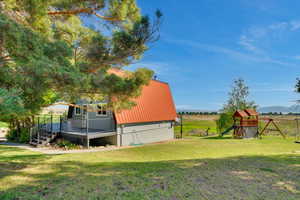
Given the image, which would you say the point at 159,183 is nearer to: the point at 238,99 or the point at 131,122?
the point at 131,122

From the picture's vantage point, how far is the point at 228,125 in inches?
657

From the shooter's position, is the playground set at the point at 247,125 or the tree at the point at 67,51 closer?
the tree at the point at 67,51

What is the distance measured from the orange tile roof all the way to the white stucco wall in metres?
0.49

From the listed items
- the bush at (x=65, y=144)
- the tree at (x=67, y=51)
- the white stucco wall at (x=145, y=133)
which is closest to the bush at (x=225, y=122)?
the white stucco wall at (x=145, y=133)

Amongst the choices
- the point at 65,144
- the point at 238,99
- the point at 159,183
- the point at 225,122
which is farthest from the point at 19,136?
the point at 238,99

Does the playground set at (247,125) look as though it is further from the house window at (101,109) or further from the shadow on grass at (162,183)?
the house window at (101,109)

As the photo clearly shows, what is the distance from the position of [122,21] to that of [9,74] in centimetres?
471

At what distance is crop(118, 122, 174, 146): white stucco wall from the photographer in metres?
11.0

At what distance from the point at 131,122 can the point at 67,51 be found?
8.02 meters

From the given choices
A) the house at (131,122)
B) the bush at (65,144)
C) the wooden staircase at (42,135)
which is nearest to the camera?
the bush at (65,144)

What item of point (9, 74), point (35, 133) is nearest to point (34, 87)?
point (9, 74)

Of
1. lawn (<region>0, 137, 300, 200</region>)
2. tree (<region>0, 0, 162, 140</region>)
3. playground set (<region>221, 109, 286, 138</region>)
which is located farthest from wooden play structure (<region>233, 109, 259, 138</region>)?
tree (<region>0, 0, 162, 140</region>)

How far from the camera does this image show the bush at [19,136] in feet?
37.4

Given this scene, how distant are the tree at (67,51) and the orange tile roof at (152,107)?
5.37 metres
